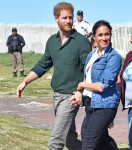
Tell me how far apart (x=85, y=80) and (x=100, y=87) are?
12.5 inches

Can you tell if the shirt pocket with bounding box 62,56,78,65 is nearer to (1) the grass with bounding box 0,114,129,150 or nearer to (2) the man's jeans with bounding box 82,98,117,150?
(2) the man's jeans with bounding box 82,98,117,150

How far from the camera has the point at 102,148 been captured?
6.38 m

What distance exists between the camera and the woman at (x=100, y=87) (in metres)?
5.99

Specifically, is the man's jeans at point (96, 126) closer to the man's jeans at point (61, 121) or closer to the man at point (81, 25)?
the man's jeans at point (61, 121)

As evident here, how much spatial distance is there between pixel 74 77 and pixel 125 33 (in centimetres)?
2716

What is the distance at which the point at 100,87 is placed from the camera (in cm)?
596

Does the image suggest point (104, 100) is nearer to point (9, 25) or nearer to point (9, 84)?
point (9, 84)

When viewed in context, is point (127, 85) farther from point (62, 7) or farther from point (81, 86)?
point (62, 7)

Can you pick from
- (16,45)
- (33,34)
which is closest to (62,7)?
(16,45)

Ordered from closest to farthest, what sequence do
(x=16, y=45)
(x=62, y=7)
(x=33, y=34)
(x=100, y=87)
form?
(x=100, y=87)
(x=62, y=7)
(x=16, y=45)
(x=33, y=34)

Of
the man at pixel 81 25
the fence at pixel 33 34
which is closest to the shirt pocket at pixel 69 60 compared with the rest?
the man at pixel 81 25

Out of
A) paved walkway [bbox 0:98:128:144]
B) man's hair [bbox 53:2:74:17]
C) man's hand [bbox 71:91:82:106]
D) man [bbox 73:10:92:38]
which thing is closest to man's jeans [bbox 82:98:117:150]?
man's hand [bbox 71:91:82:106]

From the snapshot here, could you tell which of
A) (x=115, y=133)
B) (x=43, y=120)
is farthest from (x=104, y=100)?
(x=43, y=120)

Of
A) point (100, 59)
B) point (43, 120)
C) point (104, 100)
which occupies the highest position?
point (100, 59)
